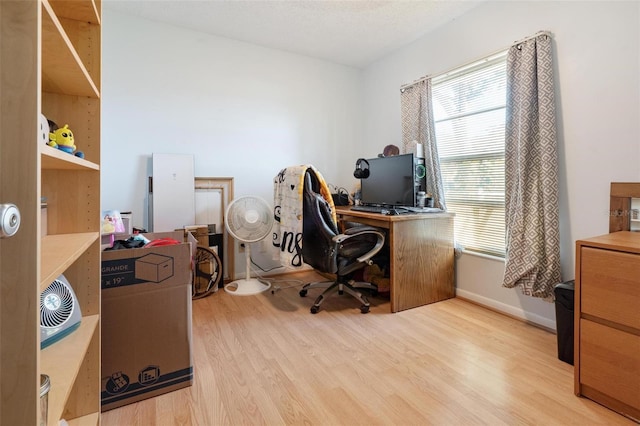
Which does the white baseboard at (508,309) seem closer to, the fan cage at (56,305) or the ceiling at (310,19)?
the ceiling at (310,19)

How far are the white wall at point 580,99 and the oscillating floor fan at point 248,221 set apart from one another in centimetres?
186

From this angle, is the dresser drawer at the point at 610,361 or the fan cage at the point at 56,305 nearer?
the fan cage at the point at 56,305

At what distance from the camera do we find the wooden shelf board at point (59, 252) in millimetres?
646

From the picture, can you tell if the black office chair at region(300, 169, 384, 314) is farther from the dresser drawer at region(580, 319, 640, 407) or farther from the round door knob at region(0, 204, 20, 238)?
the round door knob at region(0, 204, 20, 238)

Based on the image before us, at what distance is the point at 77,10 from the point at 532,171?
100 inches

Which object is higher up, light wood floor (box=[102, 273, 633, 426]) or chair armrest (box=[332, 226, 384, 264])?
chair armrest (box=[332, 226, 384, 264])

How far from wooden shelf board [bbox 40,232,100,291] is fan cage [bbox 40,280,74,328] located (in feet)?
0.43

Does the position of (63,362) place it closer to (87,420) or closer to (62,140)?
(87,420)

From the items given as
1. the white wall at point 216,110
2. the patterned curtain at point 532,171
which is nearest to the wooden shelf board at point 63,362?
the white wall at point 216,110

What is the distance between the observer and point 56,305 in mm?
980

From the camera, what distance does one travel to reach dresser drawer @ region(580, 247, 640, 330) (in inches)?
48.3

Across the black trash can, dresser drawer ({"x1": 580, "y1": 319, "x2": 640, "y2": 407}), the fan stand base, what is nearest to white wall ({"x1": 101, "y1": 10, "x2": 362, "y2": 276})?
the fan stand base

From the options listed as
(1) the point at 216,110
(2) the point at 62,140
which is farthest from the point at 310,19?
(2) the point at 62,140

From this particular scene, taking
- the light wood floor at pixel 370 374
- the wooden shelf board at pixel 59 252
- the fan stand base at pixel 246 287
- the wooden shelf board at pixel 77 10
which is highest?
the wooden shelf board at pixel 77 10
